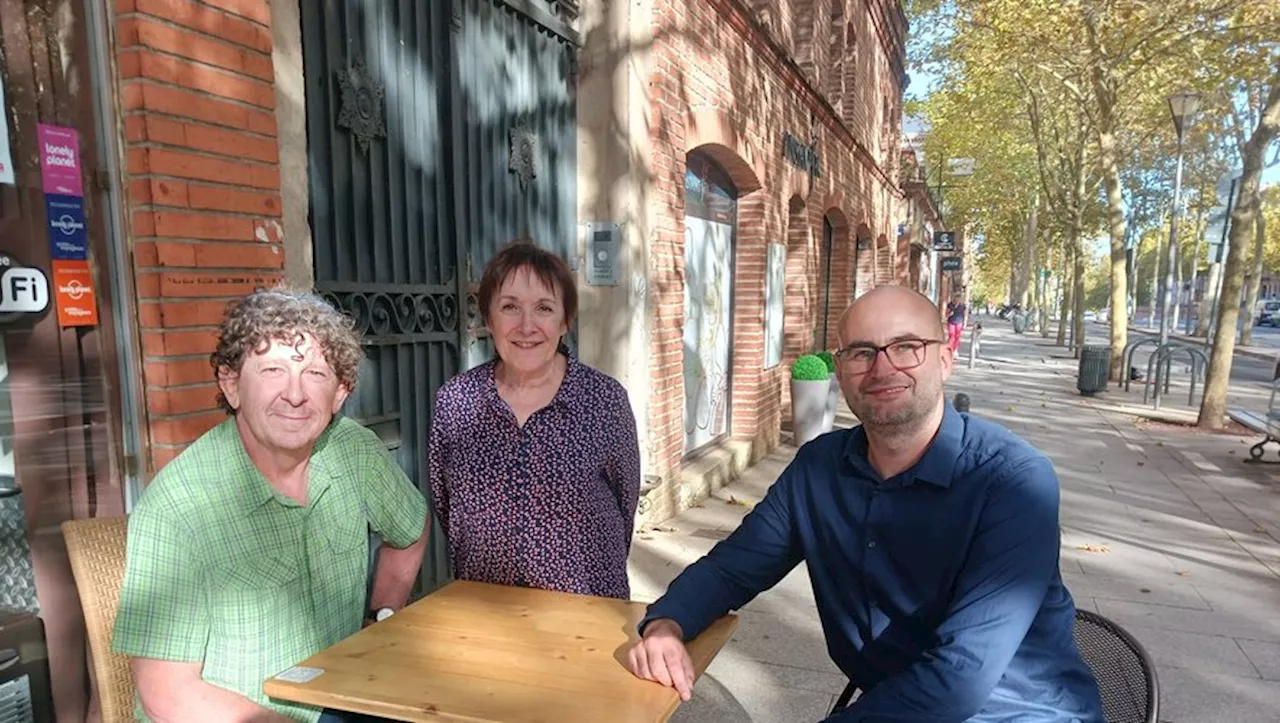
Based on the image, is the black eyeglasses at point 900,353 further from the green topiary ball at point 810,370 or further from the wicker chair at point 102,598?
the green topiary ball at point 810,370

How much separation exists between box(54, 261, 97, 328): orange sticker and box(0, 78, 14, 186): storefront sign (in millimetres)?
264

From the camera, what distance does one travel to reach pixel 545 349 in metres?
2.32

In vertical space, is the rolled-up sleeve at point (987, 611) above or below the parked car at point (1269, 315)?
above

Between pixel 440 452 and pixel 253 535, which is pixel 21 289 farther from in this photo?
pixel 440 452

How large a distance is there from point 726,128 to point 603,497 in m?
4.82

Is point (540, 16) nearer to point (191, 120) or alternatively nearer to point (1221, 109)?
point (191, 120)

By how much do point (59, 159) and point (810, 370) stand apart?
23.6 ft

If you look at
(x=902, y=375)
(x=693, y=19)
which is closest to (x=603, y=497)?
(x=902, y=375)

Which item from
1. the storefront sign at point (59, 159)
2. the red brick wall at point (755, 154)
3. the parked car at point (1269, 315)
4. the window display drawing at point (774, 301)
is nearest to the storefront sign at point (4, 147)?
the storefront sign at point (59, 159)

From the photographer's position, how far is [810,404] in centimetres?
850

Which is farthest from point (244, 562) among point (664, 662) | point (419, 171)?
point (419, 171)

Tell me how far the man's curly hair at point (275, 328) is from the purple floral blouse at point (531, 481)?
1.76ft

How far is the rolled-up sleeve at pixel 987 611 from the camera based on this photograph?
1.57m

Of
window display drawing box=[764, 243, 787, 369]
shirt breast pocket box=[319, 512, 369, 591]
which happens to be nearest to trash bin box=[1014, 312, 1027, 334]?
window display drawing box=[764, 243, 787, 369]
